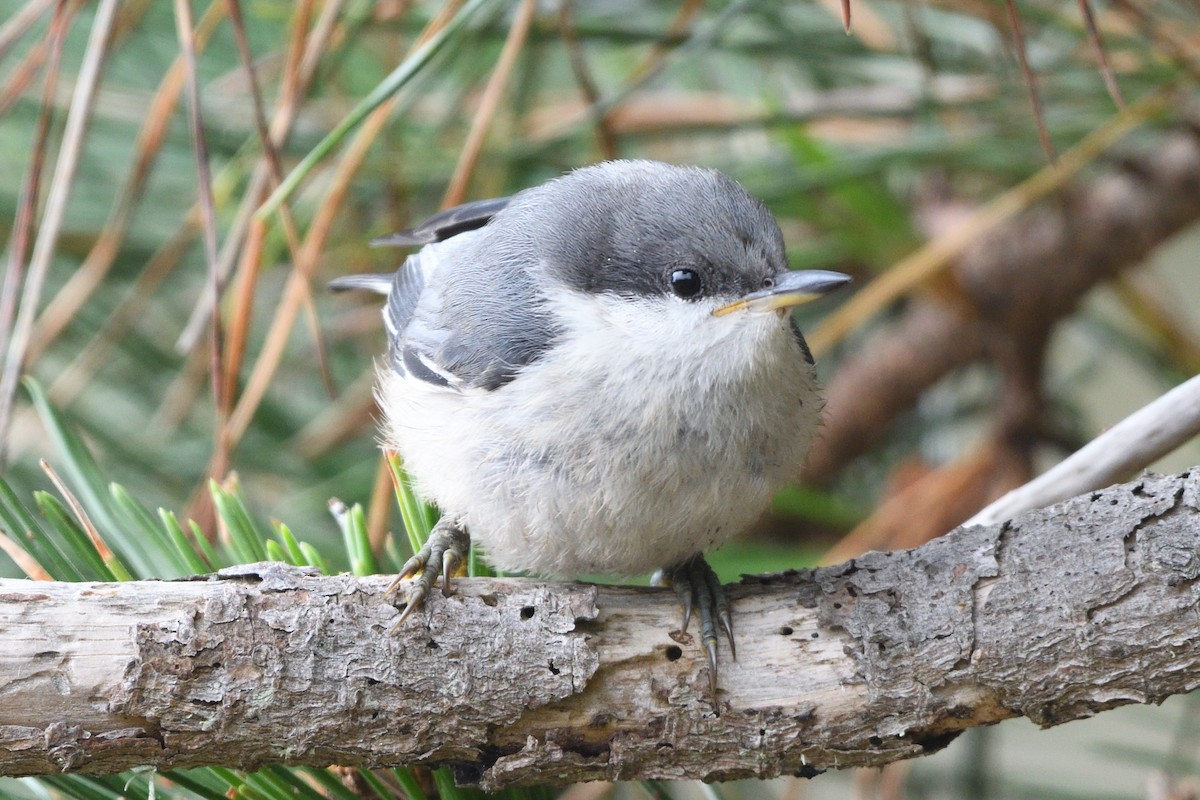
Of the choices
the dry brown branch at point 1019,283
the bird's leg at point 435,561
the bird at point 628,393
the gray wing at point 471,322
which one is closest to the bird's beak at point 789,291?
the bird at point 628,393

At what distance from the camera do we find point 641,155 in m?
1.79

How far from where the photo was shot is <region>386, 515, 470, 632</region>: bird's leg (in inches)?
34.4

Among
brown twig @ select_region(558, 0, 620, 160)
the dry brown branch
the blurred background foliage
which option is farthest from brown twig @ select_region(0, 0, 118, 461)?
the dry brown branch

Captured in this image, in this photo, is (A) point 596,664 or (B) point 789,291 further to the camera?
(B) point 789,291

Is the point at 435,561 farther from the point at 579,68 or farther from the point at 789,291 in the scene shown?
the point at 579,68

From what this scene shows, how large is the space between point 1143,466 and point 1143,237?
688mm

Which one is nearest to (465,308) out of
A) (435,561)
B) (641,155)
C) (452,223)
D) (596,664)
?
(452,223)

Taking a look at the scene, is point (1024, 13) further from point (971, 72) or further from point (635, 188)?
point (635, 188)

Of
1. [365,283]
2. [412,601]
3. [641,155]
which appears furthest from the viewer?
[641,155]

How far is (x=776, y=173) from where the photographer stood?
1445 mm

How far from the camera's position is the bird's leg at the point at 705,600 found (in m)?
0.92

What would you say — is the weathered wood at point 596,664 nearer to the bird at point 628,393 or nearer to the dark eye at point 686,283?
the bird at point 628,393

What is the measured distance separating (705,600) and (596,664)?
149 mm

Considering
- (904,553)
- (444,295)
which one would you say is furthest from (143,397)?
(904,553)
